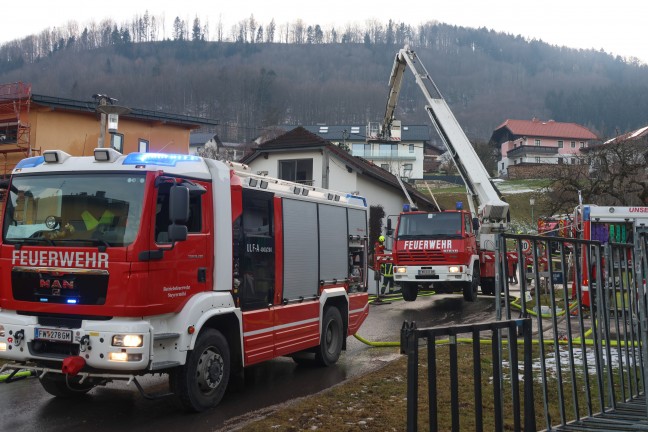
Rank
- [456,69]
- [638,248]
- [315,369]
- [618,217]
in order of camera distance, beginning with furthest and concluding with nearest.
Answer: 1. [456,69]
2. [618,217]
3. [315,369]
4. [638,248]

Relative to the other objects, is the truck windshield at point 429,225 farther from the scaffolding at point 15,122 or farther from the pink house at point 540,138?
the pink house at point 540,138

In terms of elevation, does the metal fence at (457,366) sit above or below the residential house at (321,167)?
below

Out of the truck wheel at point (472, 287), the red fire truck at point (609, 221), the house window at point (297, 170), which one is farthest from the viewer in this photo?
the house window at point (297, 170)

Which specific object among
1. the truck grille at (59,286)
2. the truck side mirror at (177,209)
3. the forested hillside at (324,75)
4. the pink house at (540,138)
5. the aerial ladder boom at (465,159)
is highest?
the forested hillside at (324,75)

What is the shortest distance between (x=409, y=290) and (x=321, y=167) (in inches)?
683

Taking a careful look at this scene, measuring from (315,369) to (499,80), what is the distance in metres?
140

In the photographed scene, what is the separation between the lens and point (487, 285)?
72.1ft

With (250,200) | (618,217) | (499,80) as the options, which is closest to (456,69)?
(499,80)

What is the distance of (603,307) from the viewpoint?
6656mm

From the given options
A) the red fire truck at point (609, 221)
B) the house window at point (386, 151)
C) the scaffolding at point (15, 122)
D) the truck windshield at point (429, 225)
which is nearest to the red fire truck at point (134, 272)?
the red fire truck at point (609, 221)

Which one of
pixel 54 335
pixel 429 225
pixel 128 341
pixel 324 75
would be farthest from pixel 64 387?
pixel 324 75

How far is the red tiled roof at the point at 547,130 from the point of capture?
97125 millimetres

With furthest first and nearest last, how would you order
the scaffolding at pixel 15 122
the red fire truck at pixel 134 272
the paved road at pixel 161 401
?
the scaffolding at pixel 15 122, the paved road at pixel 161 401, the red fire truck at pixel 134 272

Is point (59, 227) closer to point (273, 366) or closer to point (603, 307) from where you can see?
point (273, 366)
